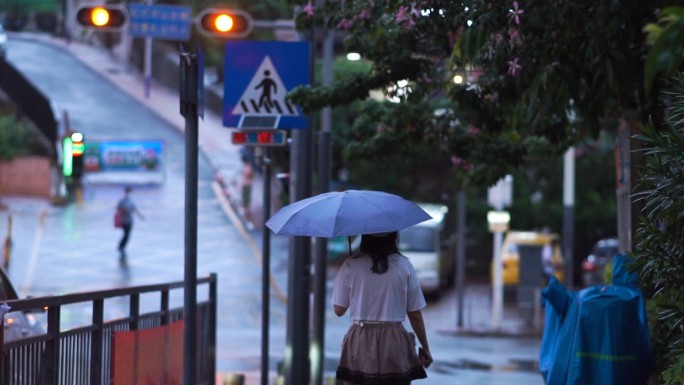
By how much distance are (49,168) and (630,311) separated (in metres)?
34.6

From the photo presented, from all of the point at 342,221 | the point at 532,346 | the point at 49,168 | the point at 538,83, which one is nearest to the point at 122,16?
the point at 532,346

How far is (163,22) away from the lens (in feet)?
93.2

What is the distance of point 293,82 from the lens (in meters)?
13.2

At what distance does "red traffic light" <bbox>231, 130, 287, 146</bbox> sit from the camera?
13.0 m

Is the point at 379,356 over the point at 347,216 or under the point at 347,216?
under

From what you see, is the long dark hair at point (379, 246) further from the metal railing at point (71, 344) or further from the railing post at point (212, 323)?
the railing post at point (212, 323)

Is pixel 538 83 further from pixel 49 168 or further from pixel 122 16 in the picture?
pixel 49 168

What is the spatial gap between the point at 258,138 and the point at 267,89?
500mm

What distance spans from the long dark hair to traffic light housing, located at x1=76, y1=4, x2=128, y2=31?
1198 centimetres

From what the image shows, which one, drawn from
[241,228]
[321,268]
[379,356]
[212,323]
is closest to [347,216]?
[379,356]

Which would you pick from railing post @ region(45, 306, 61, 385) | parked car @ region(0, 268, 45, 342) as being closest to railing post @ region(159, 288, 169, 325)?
parked car @ region(0, 268, 45, 342)

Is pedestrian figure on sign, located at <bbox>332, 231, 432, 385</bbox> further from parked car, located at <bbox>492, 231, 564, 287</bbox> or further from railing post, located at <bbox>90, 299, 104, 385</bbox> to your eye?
parked car, located at <bbox>492, 231, 564, 287</bbox>

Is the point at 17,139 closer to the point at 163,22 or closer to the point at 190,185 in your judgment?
the point at 163,22

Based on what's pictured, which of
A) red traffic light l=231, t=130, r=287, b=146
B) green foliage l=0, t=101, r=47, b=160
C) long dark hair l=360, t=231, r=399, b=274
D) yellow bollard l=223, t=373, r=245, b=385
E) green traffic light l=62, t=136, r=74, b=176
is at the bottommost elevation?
yellow bollard l=223, t=373, r=245, b=385
